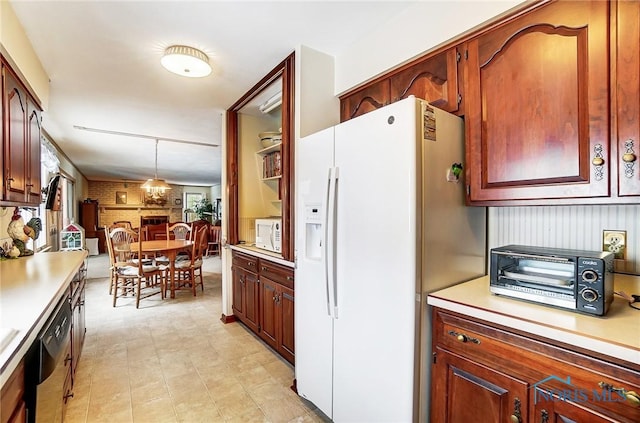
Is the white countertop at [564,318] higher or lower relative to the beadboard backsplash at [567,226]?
lower

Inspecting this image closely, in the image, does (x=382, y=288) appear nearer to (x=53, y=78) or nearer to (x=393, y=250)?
(x=393, y=250)

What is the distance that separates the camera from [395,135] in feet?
4.33

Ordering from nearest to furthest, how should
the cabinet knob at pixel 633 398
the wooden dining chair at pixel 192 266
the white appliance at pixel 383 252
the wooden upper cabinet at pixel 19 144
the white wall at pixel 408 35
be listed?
the cabinet knob at pixel 633 398, the white appliance at pixel 383 252, the white wall at pixel 408 35, the wooden upper cabinet at pixel 19 144, the wooden dining chair at pixel 192 266

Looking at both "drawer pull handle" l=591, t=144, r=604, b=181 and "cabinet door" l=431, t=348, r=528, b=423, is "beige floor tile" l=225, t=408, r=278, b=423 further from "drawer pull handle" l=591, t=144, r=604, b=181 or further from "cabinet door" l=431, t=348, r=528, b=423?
"drawer pull handle" l=591, t=144, r=604, b=181

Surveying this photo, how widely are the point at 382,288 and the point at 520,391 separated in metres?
0.60

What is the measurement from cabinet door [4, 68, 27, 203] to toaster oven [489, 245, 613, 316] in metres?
2.65

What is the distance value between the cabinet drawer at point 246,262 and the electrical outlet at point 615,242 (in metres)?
2.35

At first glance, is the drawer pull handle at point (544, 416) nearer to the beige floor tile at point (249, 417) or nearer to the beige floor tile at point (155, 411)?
the beige floor tile at point (249, 417)

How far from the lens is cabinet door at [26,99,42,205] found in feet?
7.06

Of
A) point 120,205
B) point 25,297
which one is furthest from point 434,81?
point 120,205

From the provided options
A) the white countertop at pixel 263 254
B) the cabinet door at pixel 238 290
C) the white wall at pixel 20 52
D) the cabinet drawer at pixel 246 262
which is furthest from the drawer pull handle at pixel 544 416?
the white wall at pixel 20 52

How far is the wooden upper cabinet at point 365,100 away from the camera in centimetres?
198

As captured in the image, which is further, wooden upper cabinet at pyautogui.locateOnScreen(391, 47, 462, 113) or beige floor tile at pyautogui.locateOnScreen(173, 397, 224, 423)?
beige floor tile at pyautogui.locateOnScreen(173, 397, 224, 423)

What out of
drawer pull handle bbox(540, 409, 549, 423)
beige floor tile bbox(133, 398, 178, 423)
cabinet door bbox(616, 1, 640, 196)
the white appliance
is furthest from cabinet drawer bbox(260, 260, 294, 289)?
cabinet door bbox(616, 1, 640, 196)
